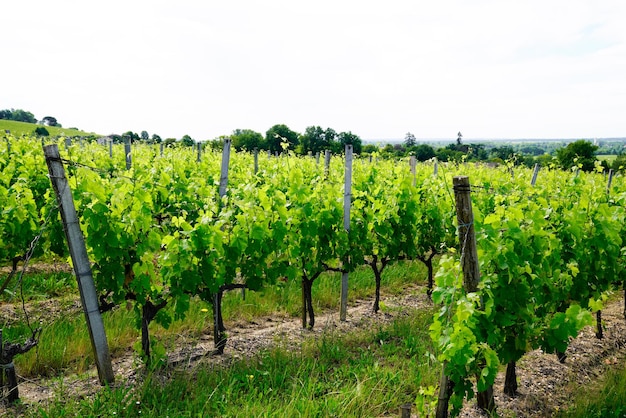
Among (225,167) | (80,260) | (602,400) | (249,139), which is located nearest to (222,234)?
(80,260)

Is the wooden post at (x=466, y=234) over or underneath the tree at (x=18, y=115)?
underneath

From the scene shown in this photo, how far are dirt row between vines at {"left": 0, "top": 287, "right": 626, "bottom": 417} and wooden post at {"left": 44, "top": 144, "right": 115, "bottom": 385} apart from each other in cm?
18

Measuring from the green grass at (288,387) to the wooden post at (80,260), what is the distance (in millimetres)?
329

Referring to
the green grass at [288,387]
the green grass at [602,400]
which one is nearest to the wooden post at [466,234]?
the green grass at [288,387]

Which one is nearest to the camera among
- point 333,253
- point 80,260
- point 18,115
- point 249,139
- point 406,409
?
point 406,409

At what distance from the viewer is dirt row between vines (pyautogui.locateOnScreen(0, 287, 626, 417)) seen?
12.5 feet

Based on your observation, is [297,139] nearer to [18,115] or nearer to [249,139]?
[249,139]

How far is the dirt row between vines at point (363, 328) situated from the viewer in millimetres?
3801

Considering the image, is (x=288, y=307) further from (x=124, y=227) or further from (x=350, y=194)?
(x=124, y=227)

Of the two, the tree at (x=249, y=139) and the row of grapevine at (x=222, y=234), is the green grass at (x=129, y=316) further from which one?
the tree at (x=249, y=139)

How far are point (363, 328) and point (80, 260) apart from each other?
10.3 feet

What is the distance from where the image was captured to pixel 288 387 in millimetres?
3820

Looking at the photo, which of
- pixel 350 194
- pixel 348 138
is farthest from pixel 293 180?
pixel 348 138

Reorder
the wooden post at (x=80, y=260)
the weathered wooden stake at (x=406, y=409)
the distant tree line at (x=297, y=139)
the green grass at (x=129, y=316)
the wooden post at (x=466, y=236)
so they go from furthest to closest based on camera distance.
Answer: the distant tree line at (x=297, y=139) → the green grass at (x=129, y=316) → the wooden post at (x=80, y=260) → the wooden post at (x=466, y=236) → the weathered wooden stake at (x=406, y=409)
